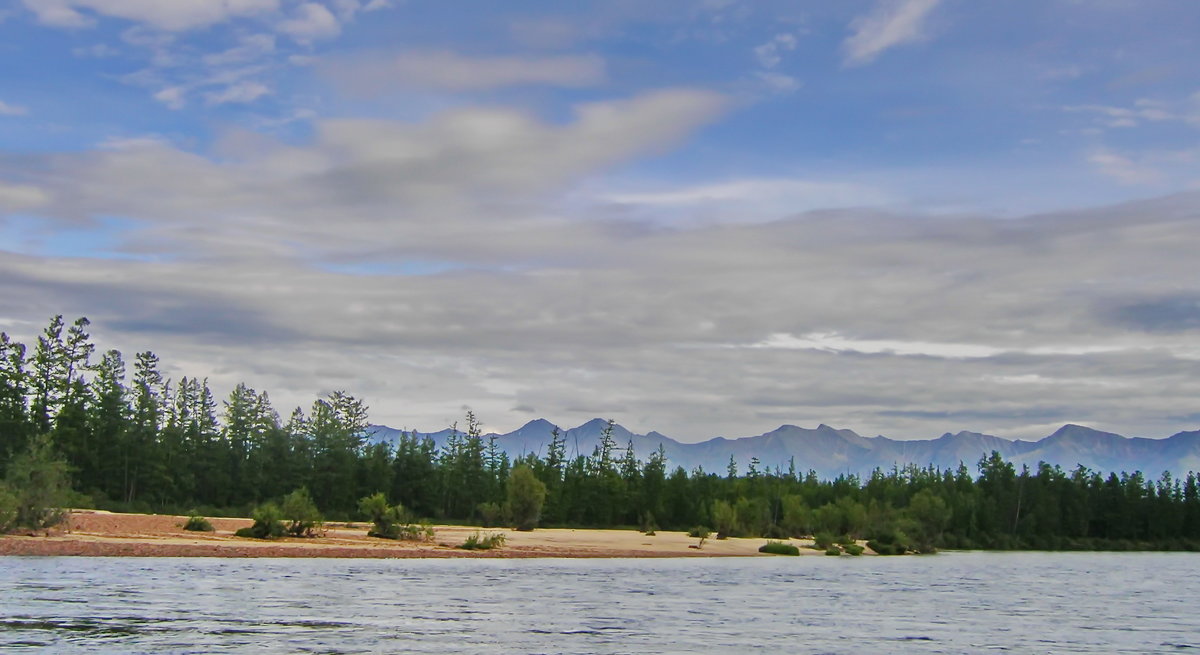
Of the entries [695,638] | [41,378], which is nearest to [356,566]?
[695,638]

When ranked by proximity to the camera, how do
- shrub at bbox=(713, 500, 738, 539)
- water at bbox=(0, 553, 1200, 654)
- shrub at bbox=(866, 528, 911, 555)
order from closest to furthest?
water at bbox=(0, 553, 1200, 654) < shrub at bbox=(866, 528, 911, 555) < shrub at bbox=(713, 500, 738, 539)

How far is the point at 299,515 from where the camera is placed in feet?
240

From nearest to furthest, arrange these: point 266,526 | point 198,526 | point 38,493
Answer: point 38,493 < point 266,526 < point 198,526

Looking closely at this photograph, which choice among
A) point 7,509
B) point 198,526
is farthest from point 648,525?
point 7,509

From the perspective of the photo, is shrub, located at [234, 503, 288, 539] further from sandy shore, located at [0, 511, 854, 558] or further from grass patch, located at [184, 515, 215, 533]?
grass patch, located at [184, 515, 215, 533]

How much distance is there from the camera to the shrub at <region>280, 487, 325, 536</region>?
72812 millimetres

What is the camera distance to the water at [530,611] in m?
27.6

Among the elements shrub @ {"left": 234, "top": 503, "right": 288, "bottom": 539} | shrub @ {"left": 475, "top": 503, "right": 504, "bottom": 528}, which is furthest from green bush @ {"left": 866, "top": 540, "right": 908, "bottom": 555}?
shrub @ {"left": 234, "top": 503, "right": 288, "bottom": 539}

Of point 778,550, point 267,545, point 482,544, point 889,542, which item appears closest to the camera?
point 267,545

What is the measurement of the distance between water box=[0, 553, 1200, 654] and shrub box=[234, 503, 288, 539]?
13.1m

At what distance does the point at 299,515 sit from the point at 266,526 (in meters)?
2.26

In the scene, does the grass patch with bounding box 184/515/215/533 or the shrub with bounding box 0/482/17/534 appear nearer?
the shrub with bounding box 0/482/17/534

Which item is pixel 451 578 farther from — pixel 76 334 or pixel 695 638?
pixel 76 334

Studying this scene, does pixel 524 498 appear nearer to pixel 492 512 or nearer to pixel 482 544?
pixel 492 512
